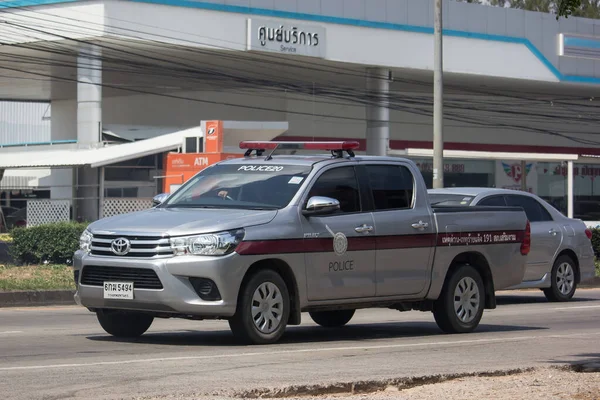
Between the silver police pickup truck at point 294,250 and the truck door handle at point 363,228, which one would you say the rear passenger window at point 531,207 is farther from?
the truck door handle at point 363,228

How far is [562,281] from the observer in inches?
750

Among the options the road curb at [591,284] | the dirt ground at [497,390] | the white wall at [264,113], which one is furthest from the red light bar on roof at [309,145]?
the white wall at [264,113]

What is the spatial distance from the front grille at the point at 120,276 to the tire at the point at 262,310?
81cm

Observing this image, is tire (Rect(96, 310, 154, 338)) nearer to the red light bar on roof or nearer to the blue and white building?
the red light bar on roof

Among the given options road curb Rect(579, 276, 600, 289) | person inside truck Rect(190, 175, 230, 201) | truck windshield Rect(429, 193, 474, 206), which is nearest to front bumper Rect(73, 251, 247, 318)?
person inside truck Rect(190, 175, 230, 201)

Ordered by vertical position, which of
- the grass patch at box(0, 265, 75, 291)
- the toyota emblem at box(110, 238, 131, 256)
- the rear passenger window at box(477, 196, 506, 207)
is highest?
the rear passenger window at box(477, 196, 506, 207)

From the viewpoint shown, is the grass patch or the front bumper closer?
the front bumper

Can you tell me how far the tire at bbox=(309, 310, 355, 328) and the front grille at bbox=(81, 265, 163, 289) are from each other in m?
3.32

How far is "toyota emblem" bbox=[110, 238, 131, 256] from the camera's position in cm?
1058

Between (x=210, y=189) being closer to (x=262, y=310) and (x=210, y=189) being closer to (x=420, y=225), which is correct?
(x=262, y=310)

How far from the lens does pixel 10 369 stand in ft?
30.0

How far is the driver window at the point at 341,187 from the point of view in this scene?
1169 cm

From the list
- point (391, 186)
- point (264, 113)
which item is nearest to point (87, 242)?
point (391, 186)

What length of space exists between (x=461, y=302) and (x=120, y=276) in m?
4.21
